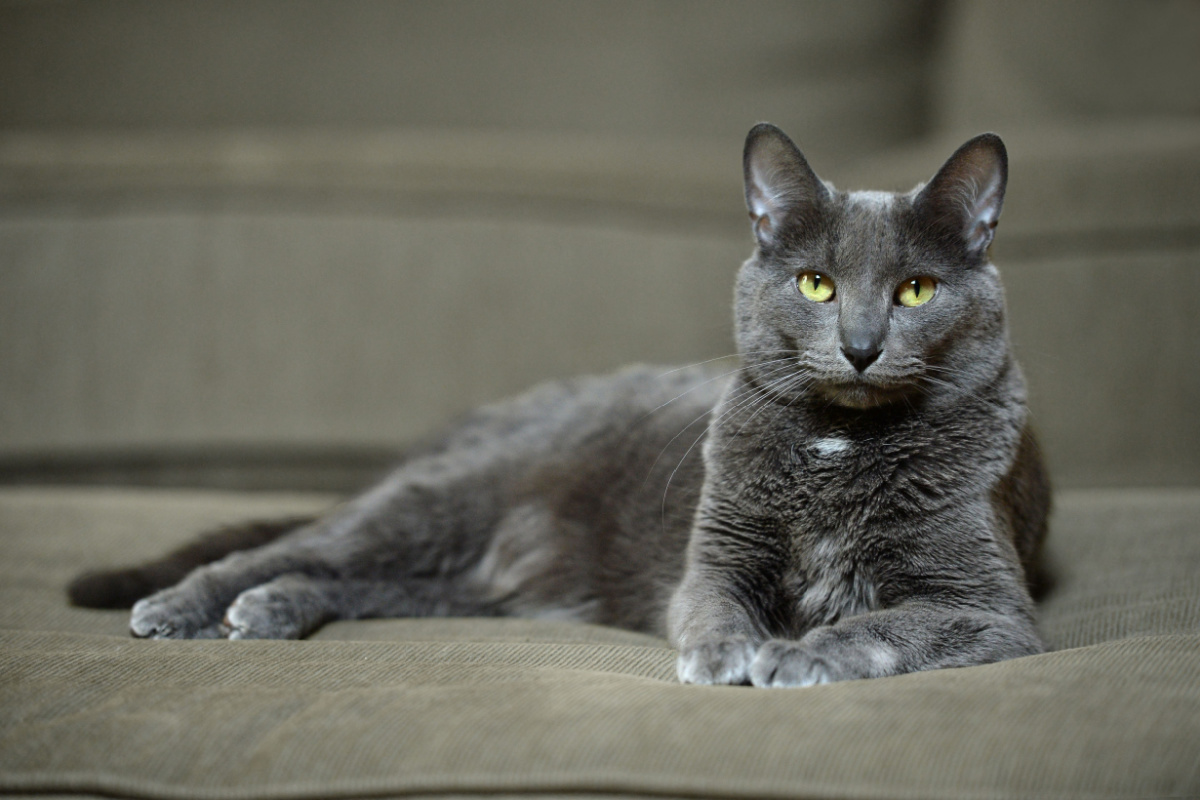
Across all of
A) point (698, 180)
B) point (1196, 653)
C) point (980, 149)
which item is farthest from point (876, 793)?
point (698, 180)

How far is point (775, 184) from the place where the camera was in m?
1.32

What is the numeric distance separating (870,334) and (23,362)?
213 centimetres

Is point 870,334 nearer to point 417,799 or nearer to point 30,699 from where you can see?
point 417,799

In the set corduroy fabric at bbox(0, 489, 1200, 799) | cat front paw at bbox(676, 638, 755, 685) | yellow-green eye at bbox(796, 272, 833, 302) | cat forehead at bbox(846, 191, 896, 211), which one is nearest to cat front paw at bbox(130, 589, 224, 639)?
corduroy fabric at bbox(0, 489, 1200, 799)

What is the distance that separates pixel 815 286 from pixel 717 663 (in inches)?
19.0

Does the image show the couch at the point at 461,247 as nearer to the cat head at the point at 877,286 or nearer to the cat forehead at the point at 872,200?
the cat head at the point at 877,286

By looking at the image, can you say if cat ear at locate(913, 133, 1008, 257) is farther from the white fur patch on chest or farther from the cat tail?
the cat tail

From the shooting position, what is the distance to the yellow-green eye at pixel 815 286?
1244 millimetres

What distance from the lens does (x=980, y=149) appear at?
48.5 inches

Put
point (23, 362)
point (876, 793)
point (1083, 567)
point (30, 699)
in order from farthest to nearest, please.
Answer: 1. point (23, 362)
2. point (1083, 567)
3. point (30, 699)
4. point (876, 793)

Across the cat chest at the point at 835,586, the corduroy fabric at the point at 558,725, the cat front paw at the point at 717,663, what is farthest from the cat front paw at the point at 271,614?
the cat chest at the point at 835,586

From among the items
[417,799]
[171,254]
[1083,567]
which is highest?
[171,254]

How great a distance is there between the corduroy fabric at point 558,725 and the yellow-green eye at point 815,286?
0.47 metres

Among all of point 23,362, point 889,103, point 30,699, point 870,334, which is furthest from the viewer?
point 889,103
